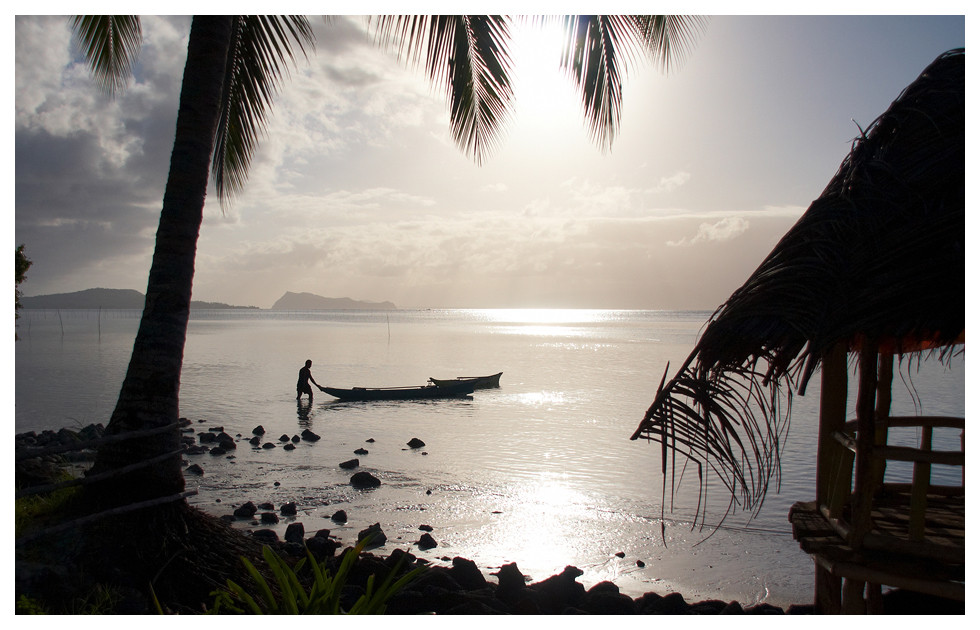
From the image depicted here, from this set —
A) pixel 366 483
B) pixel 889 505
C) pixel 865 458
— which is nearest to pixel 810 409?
pixel 366 483

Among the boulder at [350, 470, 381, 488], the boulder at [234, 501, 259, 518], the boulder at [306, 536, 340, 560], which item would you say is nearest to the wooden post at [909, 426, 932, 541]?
the boulder at [306, 536, 340, 560]

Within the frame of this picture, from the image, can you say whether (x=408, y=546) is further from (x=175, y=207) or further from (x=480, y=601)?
(x=175, y=207)

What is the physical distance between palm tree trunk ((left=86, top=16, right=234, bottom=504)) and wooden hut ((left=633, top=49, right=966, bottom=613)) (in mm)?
4250

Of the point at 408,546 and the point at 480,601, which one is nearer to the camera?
the point at 480,601

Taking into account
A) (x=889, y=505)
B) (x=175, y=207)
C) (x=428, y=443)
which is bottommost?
(x=428, y=443)

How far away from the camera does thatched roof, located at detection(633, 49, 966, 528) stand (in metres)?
3.40

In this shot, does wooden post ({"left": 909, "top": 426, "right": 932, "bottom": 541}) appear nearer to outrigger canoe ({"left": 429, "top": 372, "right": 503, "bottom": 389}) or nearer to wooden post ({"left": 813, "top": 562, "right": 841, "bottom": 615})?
wooden post ({"left": 813, "top": 562, "right": 841, "bottom": 615})

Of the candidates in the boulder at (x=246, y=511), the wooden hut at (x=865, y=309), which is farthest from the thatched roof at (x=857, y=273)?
the boulder at (x=246, y=511)

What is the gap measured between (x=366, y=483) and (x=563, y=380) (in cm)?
2154

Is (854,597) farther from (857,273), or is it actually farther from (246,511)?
(246,511)

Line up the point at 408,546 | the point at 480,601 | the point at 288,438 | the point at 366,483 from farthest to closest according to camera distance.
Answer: the point at 288,438
the point at 366,483
the point at 408,546
the point at 480,601

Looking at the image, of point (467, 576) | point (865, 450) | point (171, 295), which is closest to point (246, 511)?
point (467, 576)

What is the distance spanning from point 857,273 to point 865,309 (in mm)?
225

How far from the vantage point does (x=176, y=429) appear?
218 inches
